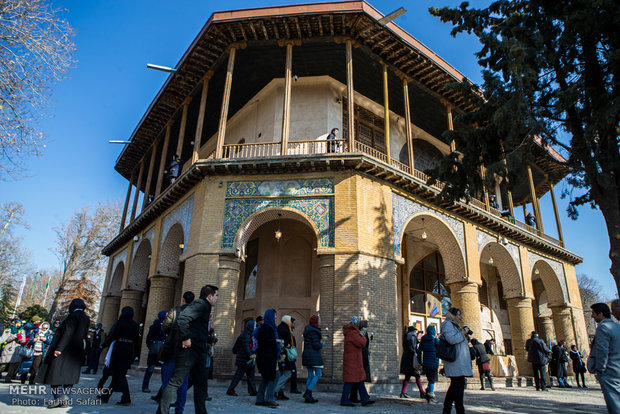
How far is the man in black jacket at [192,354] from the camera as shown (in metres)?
4.56

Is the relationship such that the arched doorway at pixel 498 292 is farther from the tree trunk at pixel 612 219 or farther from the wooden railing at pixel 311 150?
the tree trunk at pixel 612 219

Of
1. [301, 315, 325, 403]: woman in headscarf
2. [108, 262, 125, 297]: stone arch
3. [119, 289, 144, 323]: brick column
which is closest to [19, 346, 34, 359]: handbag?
[301, 315, 325, 403]: woman in headscarf

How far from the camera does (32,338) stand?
30.0ft

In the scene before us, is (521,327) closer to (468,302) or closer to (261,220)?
(468,302)

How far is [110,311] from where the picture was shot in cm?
2225

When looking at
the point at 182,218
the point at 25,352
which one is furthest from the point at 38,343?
the point at 182,218

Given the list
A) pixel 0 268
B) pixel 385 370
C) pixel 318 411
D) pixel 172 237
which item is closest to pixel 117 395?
pixel 318 411

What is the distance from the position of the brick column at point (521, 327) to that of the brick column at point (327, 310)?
9994 millimetres

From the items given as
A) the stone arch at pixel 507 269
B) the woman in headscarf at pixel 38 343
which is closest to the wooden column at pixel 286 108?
the woman in headscarf at pixel 38 343

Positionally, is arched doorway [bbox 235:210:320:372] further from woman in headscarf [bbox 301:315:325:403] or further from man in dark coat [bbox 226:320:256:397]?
woman in headscarf [bbox 301:315:325:403]

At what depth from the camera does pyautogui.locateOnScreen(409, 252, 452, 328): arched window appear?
55.6 feet

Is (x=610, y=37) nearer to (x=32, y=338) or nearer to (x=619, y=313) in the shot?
(x=619, y=313)

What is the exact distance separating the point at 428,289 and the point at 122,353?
13.5 metres

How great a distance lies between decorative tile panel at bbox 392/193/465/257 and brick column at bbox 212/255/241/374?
474cm
